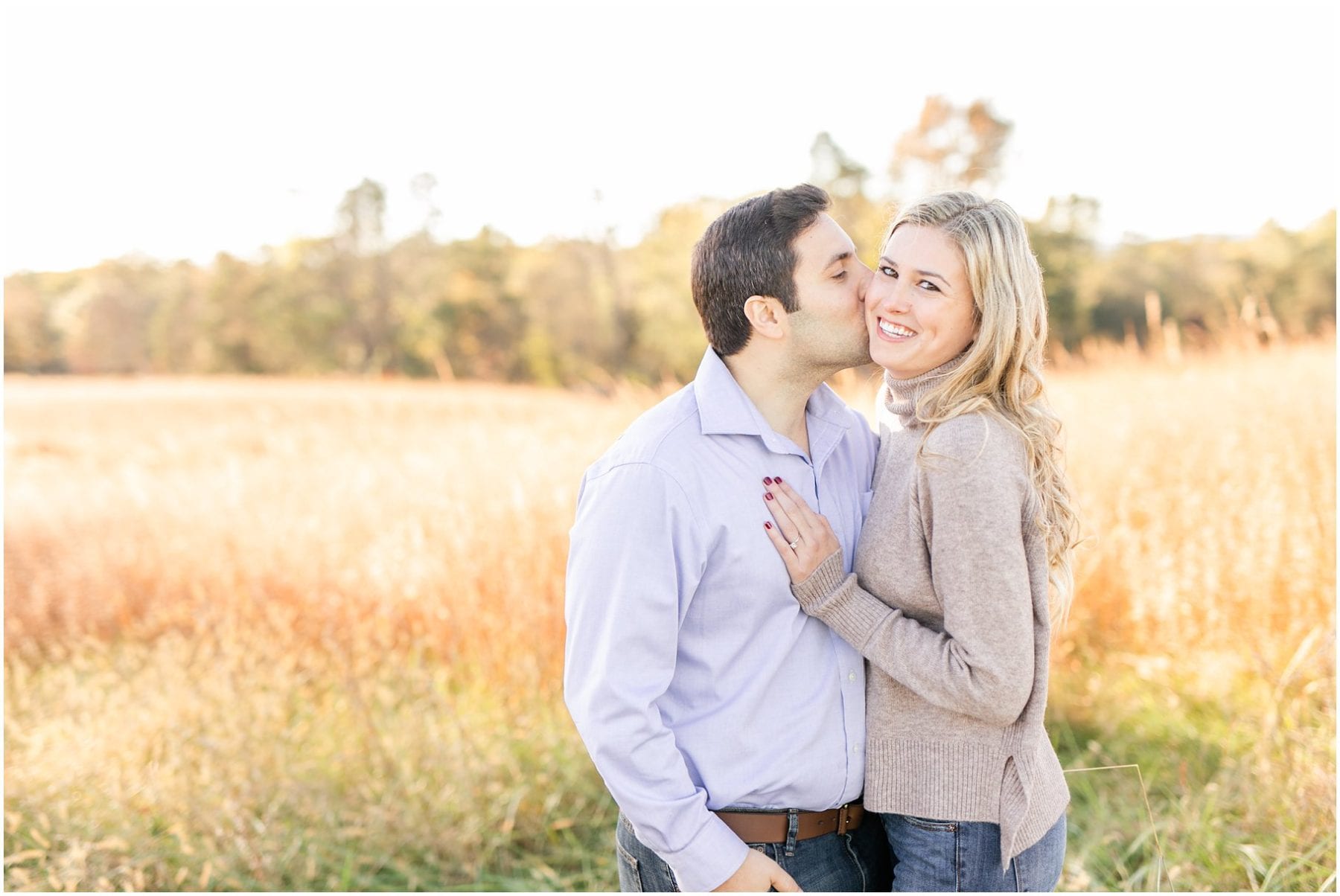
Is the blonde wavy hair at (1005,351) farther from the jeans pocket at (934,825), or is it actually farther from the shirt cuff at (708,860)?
the shirt cuff at (708,860)

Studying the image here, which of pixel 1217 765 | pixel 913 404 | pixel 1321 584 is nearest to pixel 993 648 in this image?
pixel 913 404

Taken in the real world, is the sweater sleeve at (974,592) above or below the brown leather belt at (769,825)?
above

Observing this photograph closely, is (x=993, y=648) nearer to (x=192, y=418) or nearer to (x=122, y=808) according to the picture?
(x=122, y=808)

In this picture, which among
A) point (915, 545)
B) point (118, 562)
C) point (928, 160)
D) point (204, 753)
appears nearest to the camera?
point (915, 545)

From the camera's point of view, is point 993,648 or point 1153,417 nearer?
point 993,648

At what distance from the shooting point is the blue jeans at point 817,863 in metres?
1.93

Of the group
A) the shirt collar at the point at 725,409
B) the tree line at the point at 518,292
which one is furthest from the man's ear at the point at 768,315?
the tree line at the point at 518,292

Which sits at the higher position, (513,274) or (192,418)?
(513,274)

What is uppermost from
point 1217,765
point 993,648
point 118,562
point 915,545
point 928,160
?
point 928,160

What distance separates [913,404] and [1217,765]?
255 cm

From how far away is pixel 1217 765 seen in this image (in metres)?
3.63

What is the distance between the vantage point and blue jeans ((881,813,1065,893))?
1.90 meters

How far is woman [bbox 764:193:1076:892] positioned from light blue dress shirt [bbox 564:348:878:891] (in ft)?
0.26

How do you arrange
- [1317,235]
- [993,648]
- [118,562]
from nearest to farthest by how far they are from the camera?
1. [993,648]
2. [118,562]
3. [1317,235]
